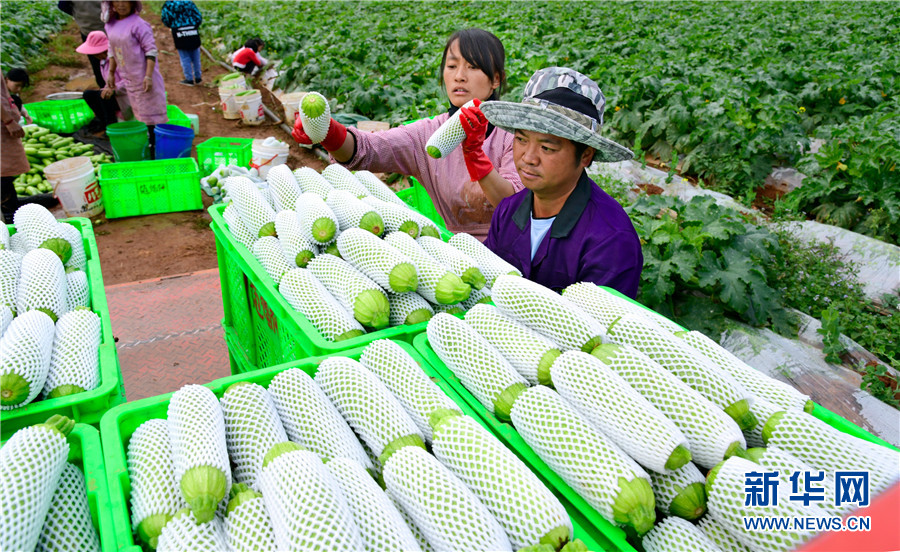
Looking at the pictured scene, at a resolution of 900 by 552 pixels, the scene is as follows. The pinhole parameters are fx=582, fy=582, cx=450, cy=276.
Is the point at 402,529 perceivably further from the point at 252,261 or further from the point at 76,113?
the point at 76,113

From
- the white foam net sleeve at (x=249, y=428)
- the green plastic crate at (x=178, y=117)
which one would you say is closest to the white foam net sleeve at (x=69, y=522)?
the white foam net sleeve at (x=249, y=428)

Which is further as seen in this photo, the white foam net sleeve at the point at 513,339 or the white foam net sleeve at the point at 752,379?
the white foam net sleeve at the point at 513,339

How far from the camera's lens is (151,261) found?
6.05 metres

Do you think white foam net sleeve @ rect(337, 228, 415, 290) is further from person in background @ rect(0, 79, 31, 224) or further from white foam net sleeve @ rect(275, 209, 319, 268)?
person in background @ rect(0, 79, 31, 224)

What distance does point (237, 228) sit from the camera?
10.1 feet

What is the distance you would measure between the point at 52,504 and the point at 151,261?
5015 millimetres

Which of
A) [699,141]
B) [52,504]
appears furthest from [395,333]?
[699,141]

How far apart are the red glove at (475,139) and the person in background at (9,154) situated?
228 inches

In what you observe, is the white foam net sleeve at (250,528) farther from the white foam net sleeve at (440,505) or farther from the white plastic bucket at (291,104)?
the white plastic bucket at (291,104)

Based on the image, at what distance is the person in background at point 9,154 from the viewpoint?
6.26 metres

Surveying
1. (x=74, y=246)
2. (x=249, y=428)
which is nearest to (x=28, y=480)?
(x=249, y=428)

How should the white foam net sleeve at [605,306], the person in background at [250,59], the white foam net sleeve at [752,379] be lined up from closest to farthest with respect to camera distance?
the white foam net sleeve at [752,379] < the white foam net sleeve at [605,306] < the person in background at [250,59]

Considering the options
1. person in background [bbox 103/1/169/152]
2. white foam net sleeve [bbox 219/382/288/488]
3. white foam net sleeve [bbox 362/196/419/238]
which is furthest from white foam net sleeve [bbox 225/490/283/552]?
person in background [bbox 103/1/169/152]

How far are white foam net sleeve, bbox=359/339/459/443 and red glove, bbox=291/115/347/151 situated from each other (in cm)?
190
